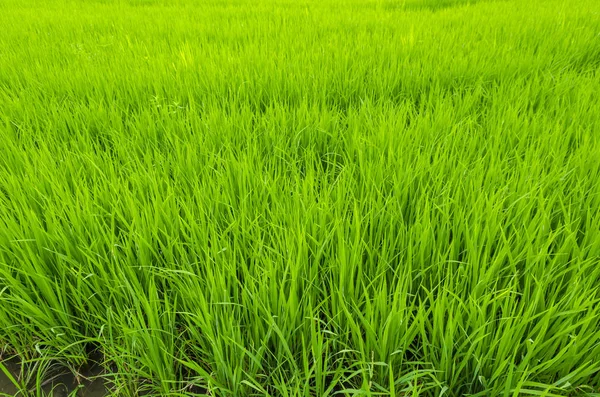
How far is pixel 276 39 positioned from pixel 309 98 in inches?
43.1

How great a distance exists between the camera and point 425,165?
108 cm

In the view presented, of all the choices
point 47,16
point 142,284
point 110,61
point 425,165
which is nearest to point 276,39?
point 110,61

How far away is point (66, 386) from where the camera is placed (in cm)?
79

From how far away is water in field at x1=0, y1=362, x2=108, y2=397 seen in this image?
30.3 inches

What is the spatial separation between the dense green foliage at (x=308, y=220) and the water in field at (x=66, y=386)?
0.12 feet

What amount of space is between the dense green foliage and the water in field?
0.12 ft

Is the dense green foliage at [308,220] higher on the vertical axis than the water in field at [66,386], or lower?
higher

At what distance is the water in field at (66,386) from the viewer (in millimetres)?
771

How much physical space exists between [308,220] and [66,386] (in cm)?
62

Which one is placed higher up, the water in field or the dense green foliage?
the dense green foliage

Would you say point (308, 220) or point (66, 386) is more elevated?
point (308, 220)

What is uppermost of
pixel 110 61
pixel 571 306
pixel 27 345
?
pixel 110 61

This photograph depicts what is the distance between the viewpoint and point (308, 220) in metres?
0.88

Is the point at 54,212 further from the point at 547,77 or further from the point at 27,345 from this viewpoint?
the point at 547,77
